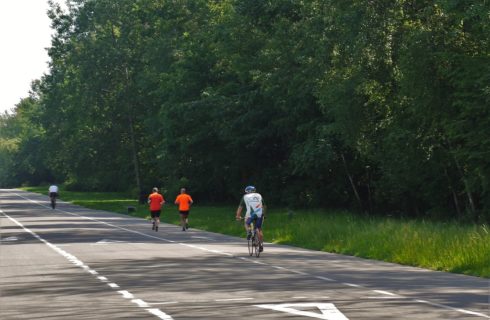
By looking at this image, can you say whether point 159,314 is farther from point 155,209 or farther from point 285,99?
point 285,99

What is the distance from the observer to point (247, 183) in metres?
68.0

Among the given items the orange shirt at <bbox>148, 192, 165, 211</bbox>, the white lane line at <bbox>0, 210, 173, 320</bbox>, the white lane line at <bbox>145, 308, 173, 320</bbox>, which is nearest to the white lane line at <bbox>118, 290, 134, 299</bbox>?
the white lane line at <bbox>0, 210, 173, 320</bbox>

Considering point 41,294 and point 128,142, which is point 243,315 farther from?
point 128,142

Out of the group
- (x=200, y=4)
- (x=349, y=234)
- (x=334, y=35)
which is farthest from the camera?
(x=200, y=4)

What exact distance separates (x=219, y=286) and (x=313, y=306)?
3.60 metres

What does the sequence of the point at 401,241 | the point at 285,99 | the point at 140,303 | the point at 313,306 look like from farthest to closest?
the point at 285,99, the point at 401,241, the point at 140,303, the point at 313,306

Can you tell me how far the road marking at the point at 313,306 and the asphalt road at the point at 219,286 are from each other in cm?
1

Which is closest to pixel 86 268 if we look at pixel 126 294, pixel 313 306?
pixel 126 294

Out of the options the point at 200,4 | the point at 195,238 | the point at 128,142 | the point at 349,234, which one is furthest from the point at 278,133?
the point at 128,142

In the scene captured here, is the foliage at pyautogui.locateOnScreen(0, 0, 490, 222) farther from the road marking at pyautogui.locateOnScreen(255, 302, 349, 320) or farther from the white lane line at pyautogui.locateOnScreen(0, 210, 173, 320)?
the road marking at pyautogui.locateOnScreen(255, 302, 349, 320)

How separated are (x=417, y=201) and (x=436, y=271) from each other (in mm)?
30522

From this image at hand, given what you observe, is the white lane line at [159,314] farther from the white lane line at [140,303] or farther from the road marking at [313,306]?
the road marking at [313,306]

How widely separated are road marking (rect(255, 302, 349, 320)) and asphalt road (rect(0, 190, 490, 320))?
0.04ft

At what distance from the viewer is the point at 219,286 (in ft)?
58.2
